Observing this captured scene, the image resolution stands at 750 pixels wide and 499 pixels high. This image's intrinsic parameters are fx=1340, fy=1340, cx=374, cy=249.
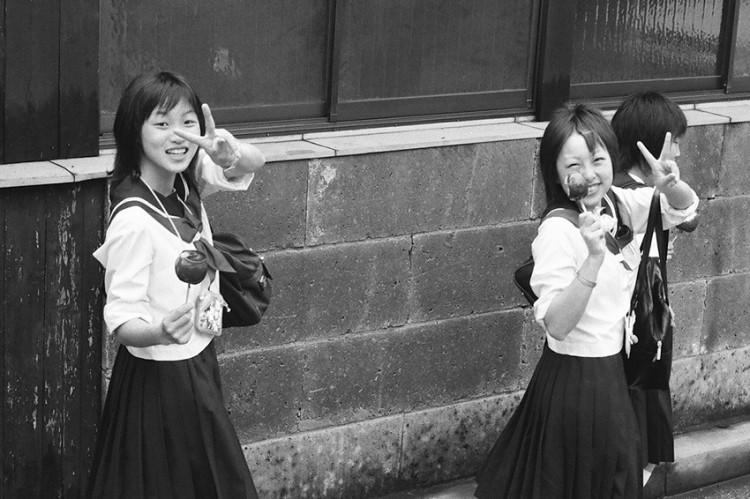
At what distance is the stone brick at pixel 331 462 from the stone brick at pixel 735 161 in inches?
83.2

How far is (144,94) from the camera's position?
4066mm

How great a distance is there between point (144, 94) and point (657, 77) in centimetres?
340

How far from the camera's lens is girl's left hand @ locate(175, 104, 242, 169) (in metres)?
4.01

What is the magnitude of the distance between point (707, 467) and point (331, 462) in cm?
207

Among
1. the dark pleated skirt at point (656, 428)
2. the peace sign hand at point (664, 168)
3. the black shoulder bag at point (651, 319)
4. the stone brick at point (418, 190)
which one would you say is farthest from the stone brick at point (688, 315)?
the peace sign hand at point (664, 168)

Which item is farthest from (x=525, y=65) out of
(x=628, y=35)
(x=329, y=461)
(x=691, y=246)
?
(x=329, y=461)

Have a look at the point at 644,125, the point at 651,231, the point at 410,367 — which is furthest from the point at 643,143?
the point at 410,367

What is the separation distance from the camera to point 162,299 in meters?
4.05

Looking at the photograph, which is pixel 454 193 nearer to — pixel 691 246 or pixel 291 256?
pixel 291 256

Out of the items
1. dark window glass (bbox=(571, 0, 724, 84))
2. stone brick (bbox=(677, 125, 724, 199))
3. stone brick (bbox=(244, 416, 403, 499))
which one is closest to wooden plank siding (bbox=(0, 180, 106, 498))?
stone brick (bbox=(244, 416, 403, 499))

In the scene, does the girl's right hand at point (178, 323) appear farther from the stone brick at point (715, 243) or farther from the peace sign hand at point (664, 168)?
the stone brick at point (715, 243)

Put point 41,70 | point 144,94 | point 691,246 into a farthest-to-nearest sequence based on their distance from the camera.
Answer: point 691,246, point 41,70, point 144,94

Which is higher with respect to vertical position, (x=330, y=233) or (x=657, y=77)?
(x=657, y=77)

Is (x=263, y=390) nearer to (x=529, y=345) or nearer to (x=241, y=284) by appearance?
(x=241, y=284)
